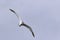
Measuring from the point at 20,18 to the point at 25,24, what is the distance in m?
1.08

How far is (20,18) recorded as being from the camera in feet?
77.8

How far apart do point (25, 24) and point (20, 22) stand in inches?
39.1

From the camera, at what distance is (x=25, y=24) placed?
23719 mm

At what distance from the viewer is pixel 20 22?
907 inches

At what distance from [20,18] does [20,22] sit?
0.87m
